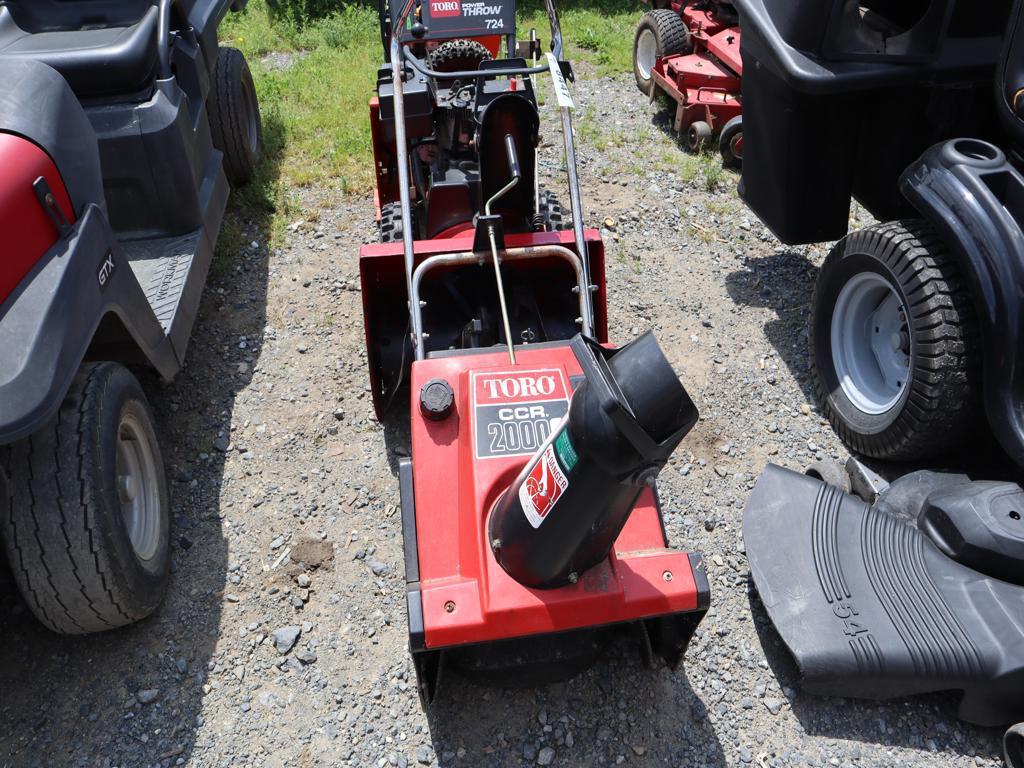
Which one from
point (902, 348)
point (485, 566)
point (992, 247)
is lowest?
point (902, 348)

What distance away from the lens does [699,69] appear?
5703 millimetres

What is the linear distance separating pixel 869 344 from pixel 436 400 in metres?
2.13

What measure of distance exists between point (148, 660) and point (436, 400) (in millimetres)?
1273

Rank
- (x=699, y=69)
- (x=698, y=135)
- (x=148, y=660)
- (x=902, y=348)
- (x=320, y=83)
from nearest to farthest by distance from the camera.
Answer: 1. (x=148, y=660)
2. (x=902, y=348)
3. (x=698, y=135)
4. (x=699, y=69)
5. (x=320, y=83)

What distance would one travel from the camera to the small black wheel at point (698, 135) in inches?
216

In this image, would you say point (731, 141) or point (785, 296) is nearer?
point (785, 296)

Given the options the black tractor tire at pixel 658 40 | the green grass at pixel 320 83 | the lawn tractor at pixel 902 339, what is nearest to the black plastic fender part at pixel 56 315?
the green grass at pixel 320 83

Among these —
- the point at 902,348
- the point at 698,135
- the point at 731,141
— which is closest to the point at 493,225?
the point at 902,348

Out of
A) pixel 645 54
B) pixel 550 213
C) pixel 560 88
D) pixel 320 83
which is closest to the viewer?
pixel 560 88

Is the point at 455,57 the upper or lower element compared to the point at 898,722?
upper

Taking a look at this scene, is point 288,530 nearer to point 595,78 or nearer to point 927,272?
point 927,272

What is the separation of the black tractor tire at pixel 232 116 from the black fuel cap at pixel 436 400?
2992 mm

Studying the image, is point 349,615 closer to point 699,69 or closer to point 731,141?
point 731,141

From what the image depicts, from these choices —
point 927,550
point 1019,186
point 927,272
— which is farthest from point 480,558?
point 1019,186
